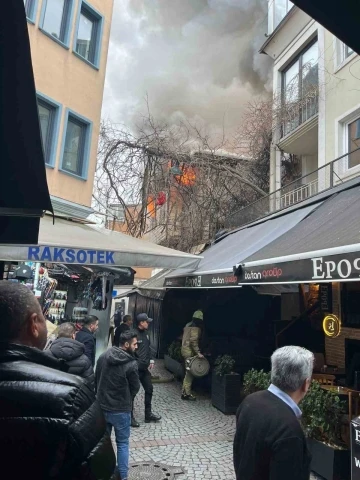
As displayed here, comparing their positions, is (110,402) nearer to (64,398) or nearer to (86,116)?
(64,398)

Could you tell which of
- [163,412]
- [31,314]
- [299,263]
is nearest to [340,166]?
[299,263]

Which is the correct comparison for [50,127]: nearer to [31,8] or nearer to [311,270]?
[31,8]

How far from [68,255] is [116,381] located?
1.72 meters

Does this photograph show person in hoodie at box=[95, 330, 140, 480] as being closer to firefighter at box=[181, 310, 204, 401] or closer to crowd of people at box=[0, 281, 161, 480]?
crowd of people at box=[0, 281, 161, 480]

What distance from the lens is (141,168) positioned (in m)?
16.6

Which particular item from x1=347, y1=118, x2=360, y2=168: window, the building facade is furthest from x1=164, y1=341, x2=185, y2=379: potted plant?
x1=347, y1=118, x2=360, y2=168: window

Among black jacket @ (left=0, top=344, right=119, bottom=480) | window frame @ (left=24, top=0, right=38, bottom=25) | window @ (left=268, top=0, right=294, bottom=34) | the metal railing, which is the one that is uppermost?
window @ (left=268, top=0, right=294, bottom=34)

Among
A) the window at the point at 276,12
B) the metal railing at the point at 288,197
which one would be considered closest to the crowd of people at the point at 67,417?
the metal railing at the point at 288,197

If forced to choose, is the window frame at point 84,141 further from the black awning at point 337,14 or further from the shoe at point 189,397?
the black awning at point 337,14

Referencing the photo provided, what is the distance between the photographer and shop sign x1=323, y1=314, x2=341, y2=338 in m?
7.74

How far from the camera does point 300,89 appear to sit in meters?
13.6

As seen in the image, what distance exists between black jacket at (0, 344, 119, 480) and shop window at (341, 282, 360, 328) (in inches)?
311

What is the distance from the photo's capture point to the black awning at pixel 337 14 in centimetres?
161

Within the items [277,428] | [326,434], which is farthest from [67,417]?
[326,434]
